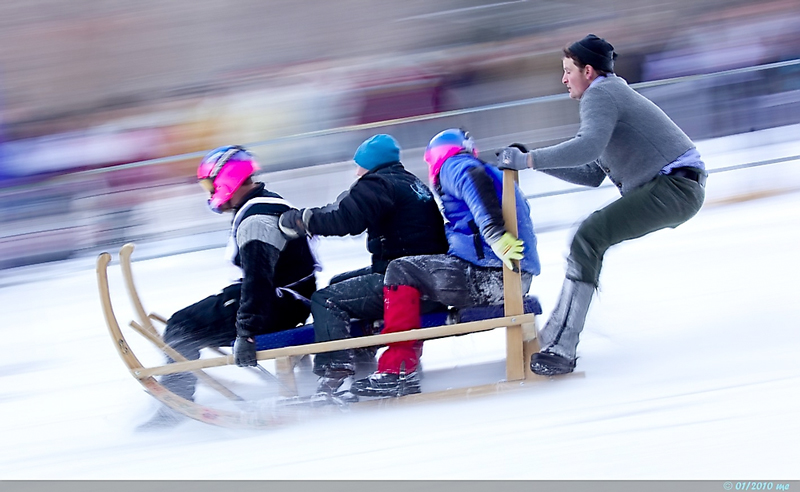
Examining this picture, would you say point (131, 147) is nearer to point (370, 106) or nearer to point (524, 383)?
point (370, 106)

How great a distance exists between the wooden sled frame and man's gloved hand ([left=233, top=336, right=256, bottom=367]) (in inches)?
1.1

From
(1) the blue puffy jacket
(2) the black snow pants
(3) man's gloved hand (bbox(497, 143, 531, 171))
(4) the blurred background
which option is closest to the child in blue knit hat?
(1) the blue puffy jacket

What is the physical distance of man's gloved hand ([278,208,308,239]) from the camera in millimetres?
3025

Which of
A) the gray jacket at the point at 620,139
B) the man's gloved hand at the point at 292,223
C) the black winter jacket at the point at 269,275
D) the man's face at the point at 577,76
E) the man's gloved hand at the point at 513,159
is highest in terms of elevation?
the man's face at the point at 577,76

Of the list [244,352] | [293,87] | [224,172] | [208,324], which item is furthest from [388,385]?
[293,87]

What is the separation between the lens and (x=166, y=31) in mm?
13938

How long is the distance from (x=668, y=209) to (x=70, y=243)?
5.33 metres

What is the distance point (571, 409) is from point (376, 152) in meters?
1.26

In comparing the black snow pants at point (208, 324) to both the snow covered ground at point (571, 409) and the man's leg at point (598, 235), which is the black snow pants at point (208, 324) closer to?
the snow covered ground at point (571, 409)

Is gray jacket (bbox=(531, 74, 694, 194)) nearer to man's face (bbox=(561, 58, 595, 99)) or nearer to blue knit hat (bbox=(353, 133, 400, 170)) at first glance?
man's face (bbox=(561, 58, 595, 99))

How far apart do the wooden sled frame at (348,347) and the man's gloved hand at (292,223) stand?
44cm

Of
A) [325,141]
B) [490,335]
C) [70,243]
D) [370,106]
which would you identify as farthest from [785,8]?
[70,243]

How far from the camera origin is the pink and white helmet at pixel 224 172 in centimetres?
318

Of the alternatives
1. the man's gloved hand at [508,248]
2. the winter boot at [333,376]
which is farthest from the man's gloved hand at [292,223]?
the man's gloved hand at [508,248]
